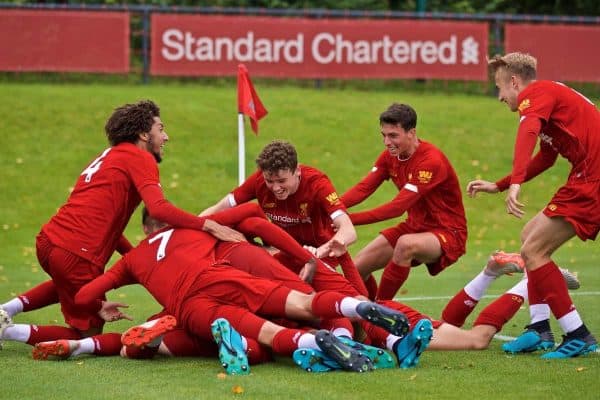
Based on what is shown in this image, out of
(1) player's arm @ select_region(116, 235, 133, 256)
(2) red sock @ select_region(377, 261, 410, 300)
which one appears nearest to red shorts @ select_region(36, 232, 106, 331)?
(1) player's arm @ select_region(116, 235, 133, 256)

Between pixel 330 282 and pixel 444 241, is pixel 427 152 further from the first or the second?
pixel 330 282

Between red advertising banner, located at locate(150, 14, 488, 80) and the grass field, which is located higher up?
red advertising banner, located at locate(150, 14, 488, 80)

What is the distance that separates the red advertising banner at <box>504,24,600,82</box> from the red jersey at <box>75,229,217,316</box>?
1748 centimetres

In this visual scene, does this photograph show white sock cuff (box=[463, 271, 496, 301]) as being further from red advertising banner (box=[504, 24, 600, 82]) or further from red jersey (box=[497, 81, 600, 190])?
red advertising banner (box=[504, 24, 600, 82])

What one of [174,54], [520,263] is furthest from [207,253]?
[174,54]

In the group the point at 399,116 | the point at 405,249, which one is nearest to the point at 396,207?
the point at 405,249

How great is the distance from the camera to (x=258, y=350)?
24.6 feet

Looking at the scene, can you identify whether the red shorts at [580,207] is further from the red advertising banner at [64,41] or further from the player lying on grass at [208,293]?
the red advertising banner at [64,41]

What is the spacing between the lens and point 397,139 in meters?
9.88

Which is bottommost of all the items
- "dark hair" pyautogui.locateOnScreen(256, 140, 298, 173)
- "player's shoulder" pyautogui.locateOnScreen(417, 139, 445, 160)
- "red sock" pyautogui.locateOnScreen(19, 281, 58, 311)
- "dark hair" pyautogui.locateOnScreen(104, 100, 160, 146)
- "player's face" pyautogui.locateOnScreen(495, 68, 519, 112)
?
"red sock" pyautogui.locateOnScreen(19, 281, 58, 311)

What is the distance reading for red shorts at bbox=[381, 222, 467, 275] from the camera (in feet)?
32.7

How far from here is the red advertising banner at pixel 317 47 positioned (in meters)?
23.0

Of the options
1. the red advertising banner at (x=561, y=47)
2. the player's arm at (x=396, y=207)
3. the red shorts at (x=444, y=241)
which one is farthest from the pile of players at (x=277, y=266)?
the red advertising banner at (x=561, y=47)

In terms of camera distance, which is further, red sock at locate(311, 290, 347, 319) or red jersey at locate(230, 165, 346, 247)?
red jersey at locate(230, 165, 346, 247)
